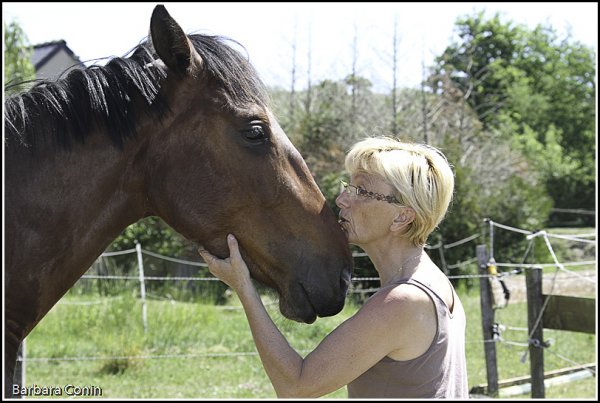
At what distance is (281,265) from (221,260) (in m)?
0.19

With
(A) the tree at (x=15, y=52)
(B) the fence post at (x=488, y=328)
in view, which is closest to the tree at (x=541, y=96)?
(A) the tree at (x=15, y=52)

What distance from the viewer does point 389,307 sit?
1895mm

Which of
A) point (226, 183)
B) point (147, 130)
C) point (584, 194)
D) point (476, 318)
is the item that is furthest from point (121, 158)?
point (584, 194)

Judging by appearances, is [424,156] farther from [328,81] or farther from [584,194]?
[584,194]

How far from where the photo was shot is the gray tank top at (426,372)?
Answer: 191 cm

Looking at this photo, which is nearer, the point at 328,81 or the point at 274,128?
the point at 274,128

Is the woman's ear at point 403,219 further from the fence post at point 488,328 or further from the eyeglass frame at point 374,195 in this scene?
the fence post at point 488,328

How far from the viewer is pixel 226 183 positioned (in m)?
2.03

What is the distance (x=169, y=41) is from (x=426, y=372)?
4.14 feet

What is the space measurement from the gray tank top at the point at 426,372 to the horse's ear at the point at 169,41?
3.17ft

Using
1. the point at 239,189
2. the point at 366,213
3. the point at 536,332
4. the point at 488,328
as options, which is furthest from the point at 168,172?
the point at 488,328

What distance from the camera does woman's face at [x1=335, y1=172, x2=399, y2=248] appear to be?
6.87 ft

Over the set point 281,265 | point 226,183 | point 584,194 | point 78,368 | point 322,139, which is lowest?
point 584,194

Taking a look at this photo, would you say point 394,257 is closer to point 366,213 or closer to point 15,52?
point 366,213
